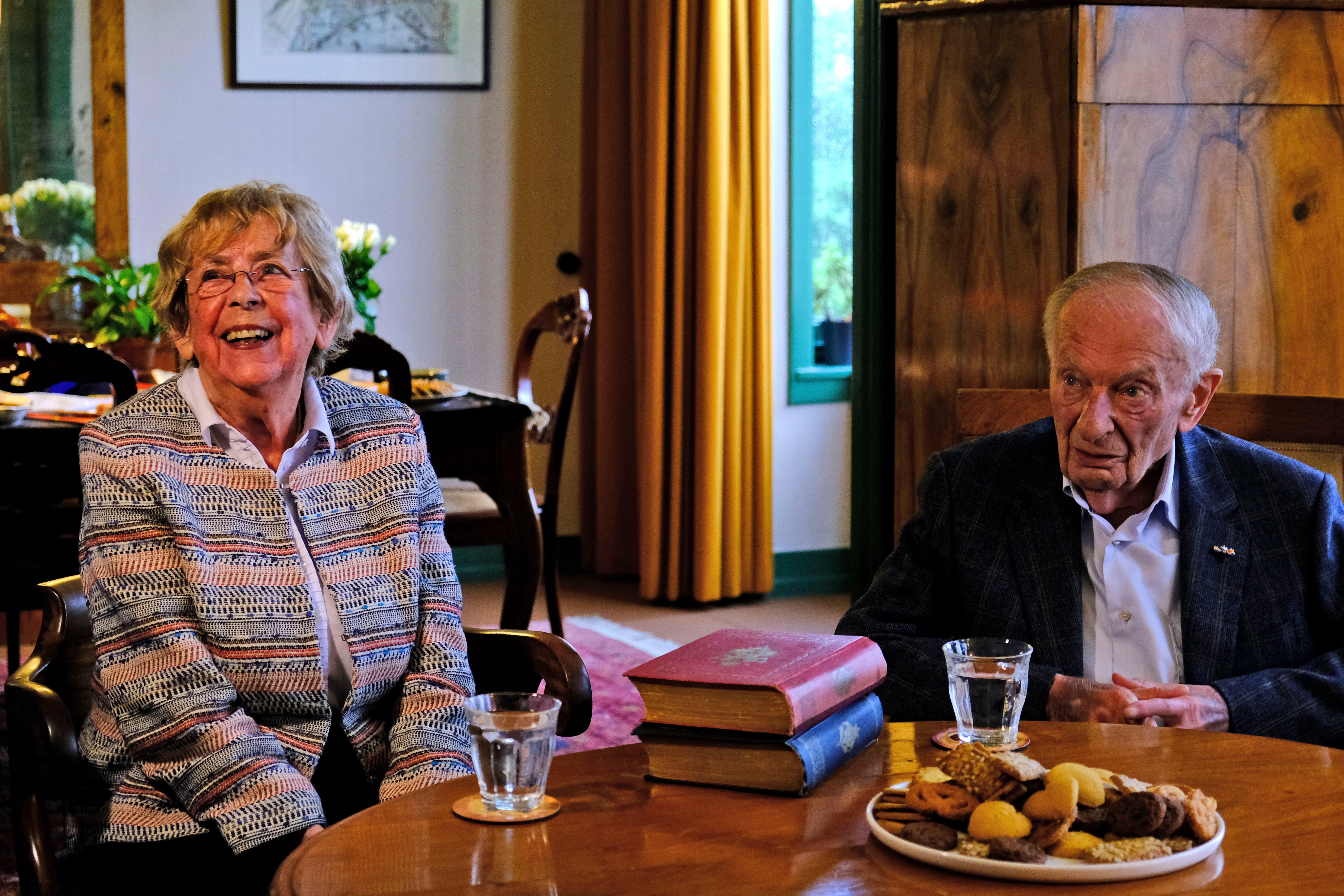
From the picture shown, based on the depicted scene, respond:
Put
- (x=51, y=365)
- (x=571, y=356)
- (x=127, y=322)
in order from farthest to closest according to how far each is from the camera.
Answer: (x=571, y=356) < (x=127, y=322) < (x=51, y=365)

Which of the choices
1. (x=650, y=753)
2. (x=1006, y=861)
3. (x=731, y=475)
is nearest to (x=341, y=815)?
(x=650, y=753)

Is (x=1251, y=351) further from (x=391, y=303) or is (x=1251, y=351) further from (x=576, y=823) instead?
(x=391, y=303)

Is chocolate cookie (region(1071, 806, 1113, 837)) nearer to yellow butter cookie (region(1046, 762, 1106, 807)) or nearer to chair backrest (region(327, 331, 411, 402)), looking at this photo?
yellow butter cookie (region(1046, 762, 1106, 807))

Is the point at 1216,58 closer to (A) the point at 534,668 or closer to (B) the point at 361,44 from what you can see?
(A) the point at 534,668

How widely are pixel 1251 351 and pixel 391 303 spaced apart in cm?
358

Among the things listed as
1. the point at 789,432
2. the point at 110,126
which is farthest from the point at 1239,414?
the point at 110,126

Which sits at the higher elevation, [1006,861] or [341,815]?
[1006,861]

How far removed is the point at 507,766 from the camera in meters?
1.10

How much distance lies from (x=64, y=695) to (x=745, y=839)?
925 mm

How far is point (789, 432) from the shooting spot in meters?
5.25

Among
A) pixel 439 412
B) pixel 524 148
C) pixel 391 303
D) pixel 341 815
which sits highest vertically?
pixel 524 148

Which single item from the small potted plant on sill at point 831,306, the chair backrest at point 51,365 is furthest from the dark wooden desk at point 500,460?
the small potted plant on sill at point 831,306

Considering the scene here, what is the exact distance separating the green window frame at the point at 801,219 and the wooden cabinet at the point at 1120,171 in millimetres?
2838

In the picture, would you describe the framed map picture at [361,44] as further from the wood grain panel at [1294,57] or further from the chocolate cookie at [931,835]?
the chocolate cookie at [931,835]
